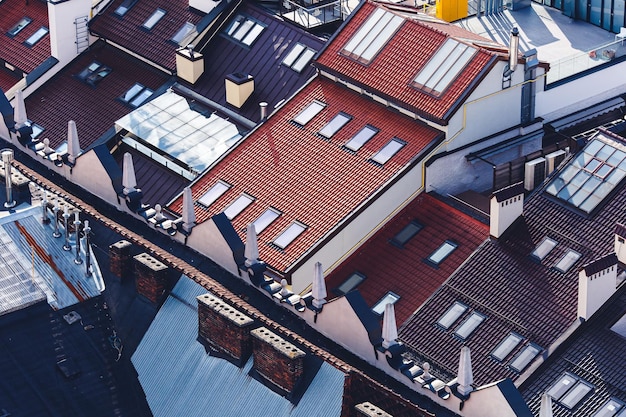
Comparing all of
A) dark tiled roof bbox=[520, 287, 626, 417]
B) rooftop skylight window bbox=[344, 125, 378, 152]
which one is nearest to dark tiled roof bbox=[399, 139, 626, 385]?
dark tiled roof bbox=[520, 287, 626, 417]

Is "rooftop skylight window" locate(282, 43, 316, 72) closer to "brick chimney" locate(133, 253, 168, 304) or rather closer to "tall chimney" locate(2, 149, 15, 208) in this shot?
"tall chimney" locate(2, 149, 15, 208)

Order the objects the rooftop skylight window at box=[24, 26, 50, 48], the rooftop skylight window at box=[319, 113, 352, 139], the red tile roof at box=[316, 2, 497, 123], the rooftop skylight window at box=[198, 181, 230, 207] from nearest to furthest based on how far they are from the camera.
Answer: the red tile roof at box=[316, 2, 497, 123]
the rooftop skylight window at box=[198, 181, 230, 207]
the rooftop skylight window at box=[319, 113, 352, 139]
the rooftop skylight window at box=[24, 26, 50, 48]

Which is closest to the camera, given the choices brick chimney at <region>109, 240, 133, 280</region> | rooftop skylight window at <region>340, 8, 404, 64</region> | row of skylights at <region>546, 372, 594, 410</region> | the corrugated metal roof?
the corrugated metal roof

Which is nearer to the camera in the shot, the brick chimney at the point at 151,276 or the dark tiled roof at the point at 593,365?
the brick chimney at the point at 151,276

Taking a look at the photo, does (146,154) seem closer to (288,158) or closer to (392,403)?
Result: (288,158)

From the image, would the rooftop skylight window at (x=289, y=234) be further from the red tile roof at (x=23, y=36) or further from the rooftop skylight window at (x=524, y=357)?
the red tile roof at (x=23, y=36)

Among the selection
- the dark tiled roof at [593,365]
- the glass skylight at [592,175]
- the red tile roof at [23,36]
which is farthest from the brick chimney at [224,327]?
the red tile roof at [23,36]

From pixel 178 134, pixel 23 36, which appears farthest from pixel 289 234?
pixel 23 36
